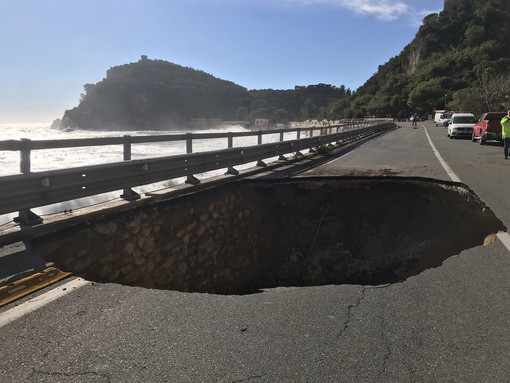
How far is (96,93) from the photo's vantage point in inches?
4296

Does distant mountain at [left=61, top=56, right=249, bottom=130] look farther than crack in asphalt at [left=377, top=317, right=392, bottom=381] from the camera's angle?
Yes

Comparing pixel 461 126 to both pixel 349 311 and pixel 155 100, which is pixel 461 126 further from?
pixel 155 100

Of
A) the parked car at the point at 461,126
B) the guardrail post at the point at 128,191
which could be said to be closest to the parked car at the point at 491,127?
the parked car at the point at 461,126

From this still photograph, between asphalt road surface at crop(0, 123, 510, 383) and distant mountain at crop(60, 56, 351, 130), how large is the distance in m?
111

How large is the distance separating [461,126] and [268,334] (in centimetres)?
2812

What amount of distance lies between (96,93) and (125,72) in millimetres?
10438

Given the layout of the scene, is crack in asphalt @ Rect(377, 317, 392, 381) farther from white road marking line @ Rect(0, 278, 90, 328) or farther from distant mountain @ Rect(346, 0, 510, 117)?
distant mountain @ Rect(346, 0, 510, 117)

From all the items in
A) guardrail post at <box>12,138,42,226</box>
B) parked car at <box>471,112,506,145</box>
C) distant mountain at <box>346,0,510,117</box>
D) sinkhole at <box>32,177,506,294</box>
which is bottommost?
sinkhole at <box>32,177,506,294</box>

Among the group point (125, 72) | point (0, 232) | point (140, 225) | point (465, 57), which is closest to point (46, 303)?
point (0, 232)

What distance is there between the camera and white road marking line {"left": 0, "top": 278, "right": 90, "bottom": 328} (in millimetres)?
2979

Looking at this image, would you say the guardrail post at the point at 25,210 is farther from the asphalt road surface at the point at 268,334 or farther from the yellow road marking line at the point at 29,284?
the asphalt road surface at the point at 268,334

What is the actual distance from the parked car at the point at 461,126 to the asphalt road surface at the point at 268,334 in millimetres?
25785

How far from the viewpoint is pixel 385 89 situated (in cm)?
16538

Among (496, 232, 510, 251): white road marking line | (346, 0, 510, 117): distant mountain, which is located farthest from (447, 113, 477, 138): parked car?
(346, 0, 510, 117): distant mountain
